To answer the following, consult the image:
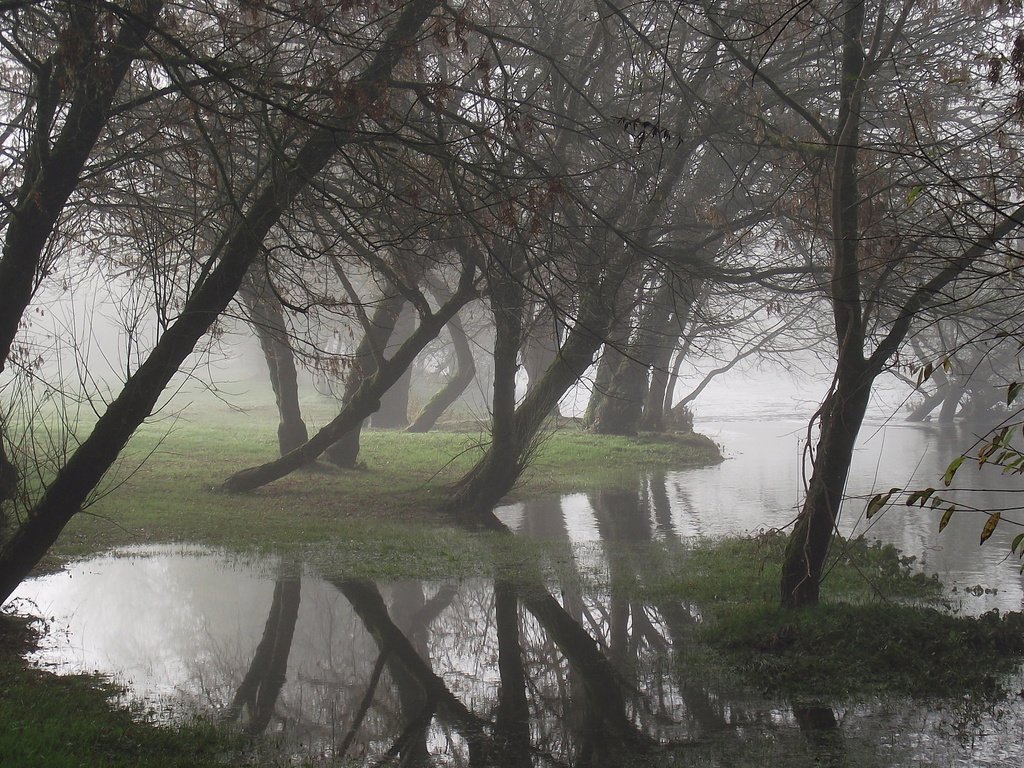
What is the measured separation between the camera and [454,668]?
26.3 feet

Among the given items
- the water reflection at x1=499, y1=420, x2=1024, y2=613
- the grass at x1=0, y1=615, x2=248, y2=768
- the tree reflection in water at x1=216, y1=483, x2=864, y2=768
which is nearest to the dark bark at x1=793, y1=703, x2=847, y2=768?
the tree reflection in water at x1=216, y1=483, x2=864, y2=768

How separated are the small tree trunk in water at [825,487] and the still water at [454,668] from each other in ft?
3.86

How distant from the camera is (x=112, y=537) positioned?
13.5 metres

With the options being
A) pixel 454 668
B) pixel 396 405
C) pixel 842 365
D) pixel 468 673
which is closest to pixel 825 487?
pixel 842 365

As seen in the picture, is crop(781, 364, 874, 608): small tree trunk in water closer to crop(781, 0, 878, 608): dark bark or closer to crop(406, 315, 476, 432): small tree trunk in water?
crop(781, 0, 878, 608): dark bark

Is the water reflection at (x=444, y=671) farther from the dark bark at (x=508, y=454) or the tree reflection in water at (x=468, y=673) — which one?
the dark bark at (x=508, y=454)

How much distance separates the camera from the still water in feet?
20.4

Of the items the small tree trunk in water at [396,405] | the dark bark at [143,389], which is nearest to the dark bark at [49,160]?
the dark bark at [143,389]

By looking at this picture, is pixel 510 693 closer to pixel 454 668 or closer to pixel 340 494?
pixel 454 668

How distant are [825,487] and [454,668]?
3.40 m

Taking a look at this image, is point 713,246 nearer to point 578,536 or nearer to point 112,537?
point 578,536

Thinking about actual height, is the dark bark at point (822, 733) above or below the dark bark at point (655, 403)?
below

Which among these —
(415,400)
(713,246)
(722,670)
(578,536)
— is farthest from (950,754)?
(415,400)

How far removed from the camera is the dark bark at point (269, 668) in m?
6.85
